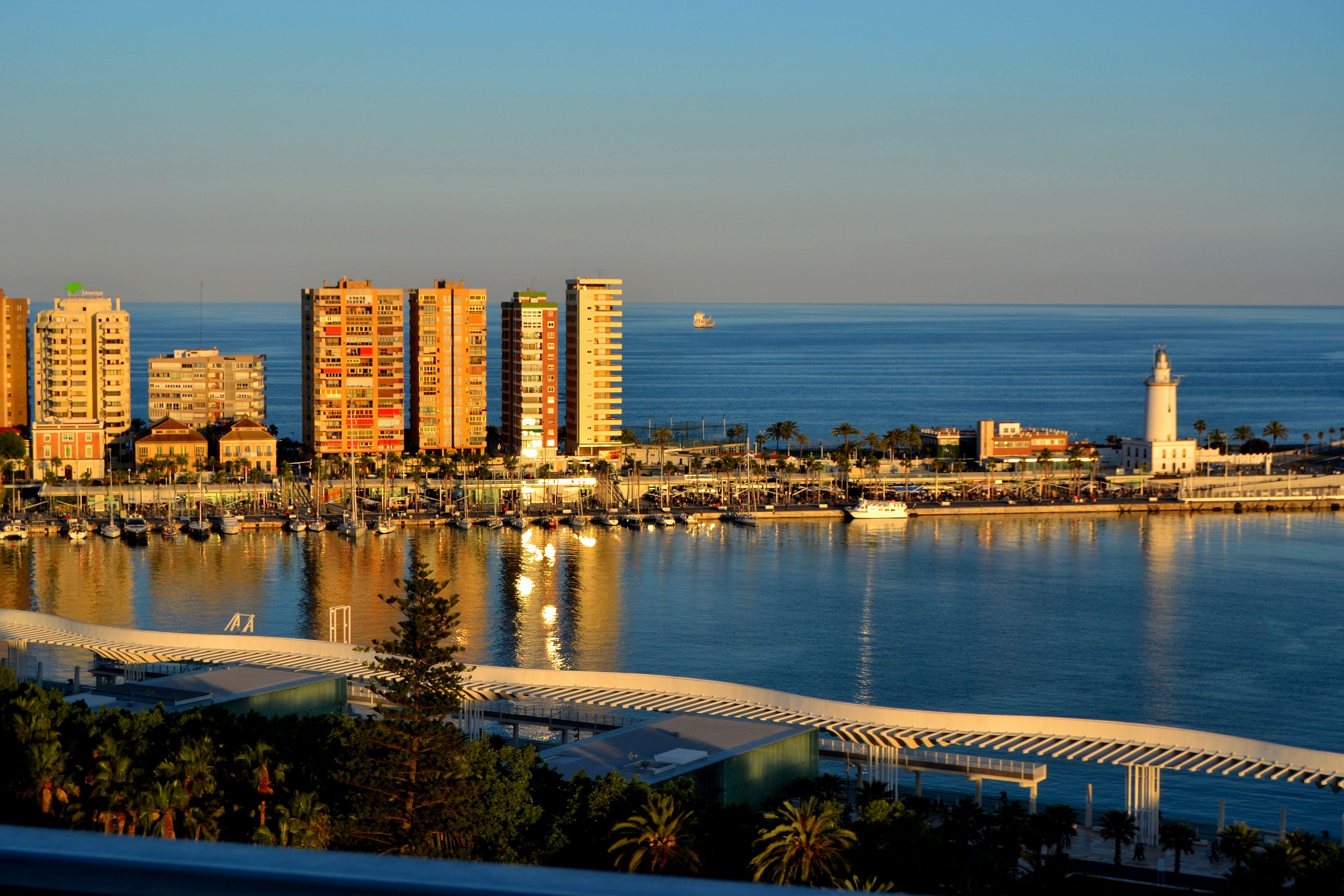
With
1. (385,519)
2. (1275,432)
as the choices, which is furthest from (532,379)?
(1275,432)

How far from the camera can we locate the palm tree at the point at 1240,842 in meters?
11.7

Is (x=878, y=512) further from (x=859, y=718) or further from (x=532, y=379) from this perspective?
(x=859, y=718)

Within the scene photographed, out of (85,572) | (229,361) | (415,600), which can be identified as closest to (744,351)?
(229,361)

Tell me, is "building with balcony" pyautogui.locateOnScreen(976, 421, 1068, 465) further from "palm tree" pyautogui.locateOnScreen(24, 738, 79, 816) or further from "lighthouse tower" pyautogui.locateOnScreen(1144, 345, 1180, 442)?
"palm tree" pyautogui.locateOnScreen(24, 738, 79, 816)

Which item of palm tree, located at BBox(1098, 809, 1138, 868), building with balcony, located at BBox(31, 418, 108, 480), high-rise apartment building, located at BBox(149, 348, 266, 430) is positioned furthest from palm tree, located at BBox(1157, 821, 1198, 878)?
high-rise apartment building, located at BBox(149, 348, 266, 430)

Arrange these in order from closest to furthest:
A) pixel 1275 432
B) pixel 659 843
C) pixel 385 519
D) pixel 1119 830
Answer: pixel 659 843, pixel 1119 830, pixel 385 519, pixel 1275 432

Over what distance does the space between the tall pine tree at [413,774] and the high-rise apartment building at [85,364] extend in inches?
1542

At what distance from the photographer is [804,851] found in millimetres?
9875

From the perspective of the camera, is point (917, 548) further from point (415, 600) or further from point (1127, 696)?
point (415, 600)

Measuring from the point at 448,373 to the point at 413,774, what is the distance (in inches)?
1482

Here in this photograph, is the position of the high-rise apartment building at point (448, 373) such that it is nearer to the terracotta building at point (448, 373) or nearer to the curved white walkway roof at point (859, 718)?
the terracotta building at point (448, 373)

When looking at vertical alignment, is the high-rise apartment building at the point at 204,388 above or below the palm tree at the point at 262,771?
above

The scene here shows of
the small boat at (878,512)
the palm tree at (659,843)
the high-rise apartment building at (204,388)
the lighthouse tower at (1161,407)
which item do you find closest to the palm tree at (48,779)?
the palm tree at (659,843)

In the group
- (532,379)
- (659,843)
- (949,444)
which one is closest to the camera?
(659,843)
